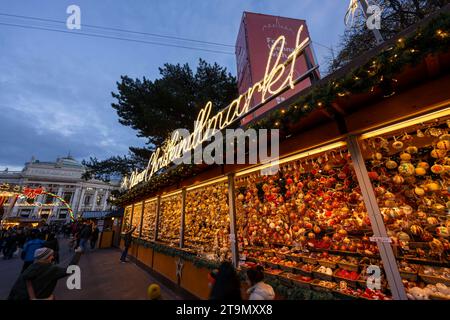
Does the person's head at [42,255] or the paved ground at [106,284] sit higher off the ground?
the person's head at [42,255]

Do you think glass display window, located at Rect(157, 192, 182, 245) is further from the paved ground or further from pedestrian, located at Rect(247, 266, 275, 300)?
pedestrian, located at Rect(247, 266, 275, 300)

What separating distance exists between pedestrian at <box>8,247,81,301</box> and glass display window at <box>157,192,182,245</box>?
16.3 ft

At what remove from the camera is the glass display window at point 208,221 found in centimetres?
591

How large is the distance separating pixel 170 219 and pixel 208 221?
283 cm

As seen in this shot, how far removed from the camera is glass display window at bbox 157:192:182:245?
8336 millimetres

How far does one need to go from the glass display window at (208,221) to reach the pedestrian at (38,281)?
355 centimetres

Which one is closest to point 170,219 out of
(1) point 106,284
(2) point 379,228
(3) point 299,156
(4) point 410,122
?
(1) point 106,284

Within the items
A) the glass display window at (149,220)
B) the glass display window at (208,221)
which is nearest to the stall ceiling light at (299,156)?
the glass display window at (208,221)

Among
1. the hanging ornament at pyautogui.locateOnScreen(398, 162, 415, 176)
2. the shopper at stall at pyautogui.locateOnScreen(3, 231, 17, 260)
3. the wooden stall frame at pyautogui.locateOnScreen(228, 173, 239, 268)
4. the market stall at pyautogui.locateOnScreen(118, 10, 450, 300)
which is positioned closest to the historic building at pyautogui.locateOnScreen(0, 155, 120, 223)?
the shopper at stall at pyautogui.locateOnScreen(3, 231, 17, 260)

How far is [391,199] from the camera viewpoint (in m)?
3.15

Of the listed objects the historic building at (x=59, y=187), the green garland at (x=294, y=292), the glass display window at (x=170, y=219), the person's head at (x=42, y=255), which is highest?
the historic building at (x=59, y=187)

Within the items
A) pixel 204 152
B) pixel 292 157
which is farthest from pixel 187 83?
pixel 292 157

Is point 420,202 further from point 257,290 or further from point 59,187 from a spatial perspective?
point 59,187

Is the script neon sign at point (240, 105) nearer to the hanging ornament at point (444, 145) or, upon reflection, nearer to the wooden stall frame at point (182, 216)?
the wooden stall frame at point (182, 216)
